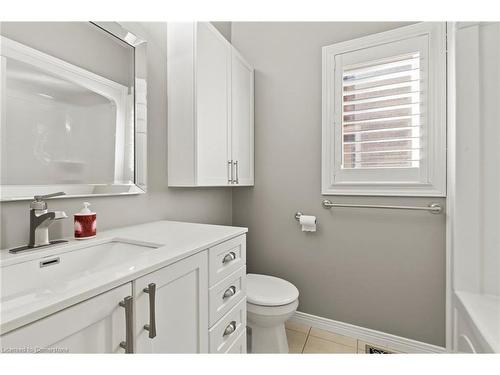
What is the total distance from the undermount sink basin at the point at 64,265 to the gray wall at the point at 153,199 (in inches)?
6.8

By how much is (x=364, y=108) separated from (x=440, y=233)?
895 millimetres

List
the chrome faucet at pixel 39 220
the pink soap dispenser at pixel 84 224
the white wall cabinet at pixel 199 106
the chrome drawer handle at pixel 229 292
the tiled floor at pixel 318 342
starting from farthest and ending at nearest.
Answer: the tiled floor at pixel 318 342
the white wall cabinet at pixel 199 106
the chrome drawer handle at pixel 229 292
the pink soap dispenser at pixel 84 224
the chrome faucet at pixel 39 220

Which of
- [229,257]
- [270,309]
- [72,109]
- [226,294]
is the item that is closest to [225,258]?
[229,257]

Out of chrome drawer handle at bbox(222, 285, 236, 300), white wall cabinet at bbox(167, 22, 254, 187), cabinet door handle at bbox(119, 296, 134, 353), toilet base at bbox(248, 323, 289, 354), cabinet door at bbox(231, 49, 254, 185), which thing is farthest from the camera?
cabinet door at bbox(231, 49, 254, 185)

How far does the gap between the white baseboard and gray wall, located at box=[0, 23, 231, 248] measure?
42.4 inches

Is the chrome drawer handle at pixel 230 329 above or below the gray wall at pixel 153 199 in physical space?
below

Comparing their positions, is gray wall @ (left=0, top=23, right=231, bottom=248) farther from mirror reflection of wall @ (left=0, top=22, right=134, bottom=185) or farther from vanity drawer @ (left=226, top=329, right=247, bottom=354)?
vanity drawer @ (left=226, top=329, right=247, bottom=354)

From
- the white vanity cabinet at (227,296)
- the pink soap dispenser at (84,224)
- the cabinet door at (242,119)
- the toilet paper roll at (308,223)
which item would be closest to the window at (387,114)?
the toilet paper roll at (308,223)

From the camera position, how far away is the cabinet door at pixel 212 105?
1363 mm

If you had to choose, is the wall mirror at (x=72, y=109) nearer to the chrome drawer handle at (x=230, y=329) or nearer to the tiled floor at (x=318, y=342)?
the chrome drawer handle at (x=230, y=329)

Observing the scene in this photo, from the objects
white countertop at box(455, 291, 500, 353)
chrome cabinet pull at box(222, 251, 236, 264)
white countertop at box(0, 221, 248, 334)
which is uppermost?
white countertop at box(0, 221, 248, 334)

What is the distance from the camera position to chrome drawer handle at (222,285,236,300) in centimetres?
105

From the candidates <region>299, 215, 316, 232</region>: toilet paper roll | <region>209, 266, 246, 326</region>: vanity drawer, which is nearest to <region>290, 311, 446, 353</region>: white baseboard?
<region>299, 215, 316, 232</region>: toilet paper roll
